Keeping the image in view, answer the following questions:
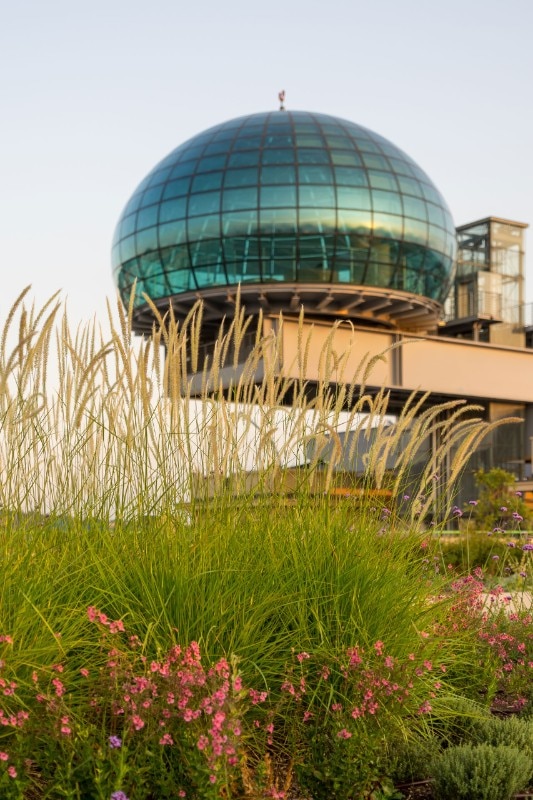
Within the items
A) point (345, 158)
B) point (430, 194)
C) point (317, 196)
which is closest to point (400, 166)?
point (430, 194)

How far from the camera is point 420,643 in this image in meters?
5.05

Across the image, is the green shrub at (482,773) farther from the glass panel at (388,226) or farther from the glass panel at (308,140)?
the glass panel at (308,140)

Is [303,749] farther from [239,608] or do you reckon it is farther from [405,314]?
[405,314]

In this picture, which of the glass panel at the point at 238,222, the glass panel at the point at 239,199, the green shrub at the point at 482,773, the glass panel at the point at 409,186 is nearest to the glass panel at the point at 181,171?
the glass panel at the point at 239,199

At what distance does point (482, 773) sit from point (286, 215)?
3165 centimetres

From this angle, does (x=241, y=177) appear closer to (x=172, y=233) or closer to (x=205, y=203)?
(x=205, y=203)

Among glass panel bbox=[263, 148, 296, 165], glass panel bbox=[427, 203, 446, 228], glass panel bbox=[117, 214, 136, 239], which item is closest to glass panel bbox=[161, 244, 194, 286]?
glass panel bbox=[117, 214, 136, 239]

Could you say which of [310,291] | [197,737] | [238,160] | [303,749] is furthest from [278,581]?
[238,160]

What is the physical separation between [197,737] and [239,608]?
1.14m

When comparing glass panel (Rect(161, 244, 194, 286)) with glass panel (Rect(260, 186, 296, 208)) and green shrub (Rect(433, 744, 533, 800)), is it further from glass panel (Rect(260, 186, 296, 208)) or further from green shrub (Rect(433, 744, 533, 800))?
green shrub (Rect(433, 744, 533, 800))

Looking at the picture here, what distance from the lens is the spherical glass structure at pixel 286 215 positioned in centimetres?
3478

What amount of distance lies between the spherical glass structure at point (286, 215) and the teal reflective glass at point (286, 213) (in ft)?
0.13

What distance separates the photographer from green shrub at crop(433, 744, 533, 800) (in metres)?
4.27

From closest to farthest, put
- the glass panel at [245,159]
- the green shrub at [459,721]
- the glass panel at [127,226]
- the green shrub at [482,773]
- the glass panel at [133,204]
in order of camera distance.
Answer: the green shrub at [482,773] < the green shrub at [459,721] < the glass panel at [245,159] < the glass panel at [127,226] < the glass panel at [133,204]
